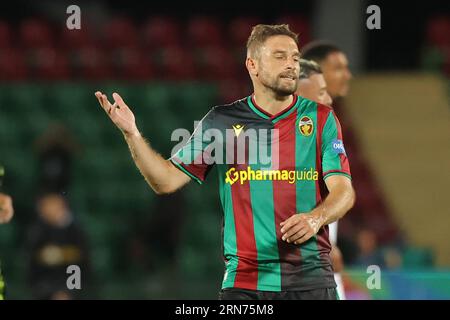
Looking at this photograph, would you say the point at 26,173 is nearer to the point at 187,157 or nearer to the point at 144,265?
the point at 144,265

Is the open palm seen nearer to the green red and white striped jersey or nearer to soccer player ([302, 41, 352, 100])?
the green red and white striped jersey

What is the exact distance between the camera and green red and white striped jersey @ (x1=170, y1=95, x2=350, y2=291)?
3793 mm

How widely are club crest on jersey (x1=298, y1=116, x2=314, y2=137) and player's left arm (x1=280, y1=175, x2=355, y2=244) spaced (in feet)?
0.71

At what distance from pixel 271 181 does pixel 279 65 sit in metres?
0.46

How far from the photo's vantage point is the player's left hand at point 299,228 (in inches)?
138

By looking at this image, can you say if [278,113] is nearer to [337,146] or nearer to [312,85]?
[337,146]

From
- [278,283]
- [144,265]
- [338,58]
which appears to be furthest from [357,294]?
[144,265]

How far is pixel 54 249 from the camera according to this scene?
287 inches

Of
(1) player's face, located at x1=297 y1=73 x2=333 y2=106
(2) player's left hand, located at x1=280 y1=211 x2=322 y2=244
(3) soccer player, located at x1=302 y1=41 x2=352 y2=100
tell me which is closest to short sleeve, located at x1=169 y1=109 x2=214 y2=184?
(2) player's left hand, located at x1=280 y1=211 x2=322 y2=244

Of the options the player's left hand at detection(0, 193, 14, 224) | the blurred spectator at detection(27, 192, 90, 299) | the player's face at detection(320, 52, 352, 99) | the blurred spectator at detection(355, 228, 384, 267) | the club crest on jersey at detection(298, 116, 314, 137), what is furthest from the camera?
the blurred spectator at detection(355, 228, 384, 267)

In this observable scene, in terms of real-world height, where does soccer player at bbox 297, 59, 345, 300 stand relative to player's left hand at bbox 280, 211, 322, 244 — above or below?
above

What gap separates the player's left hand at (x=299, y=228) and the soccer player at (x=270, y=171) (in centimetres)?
11

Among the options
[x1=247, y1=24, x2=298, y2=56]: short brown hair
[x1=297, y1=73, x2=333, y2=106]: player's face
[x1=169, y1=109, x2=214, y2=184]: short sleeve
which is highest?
[x1=247, y1=24, x2=298, y2=56]: short brown hair

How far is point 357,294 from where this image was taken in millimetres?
6074
